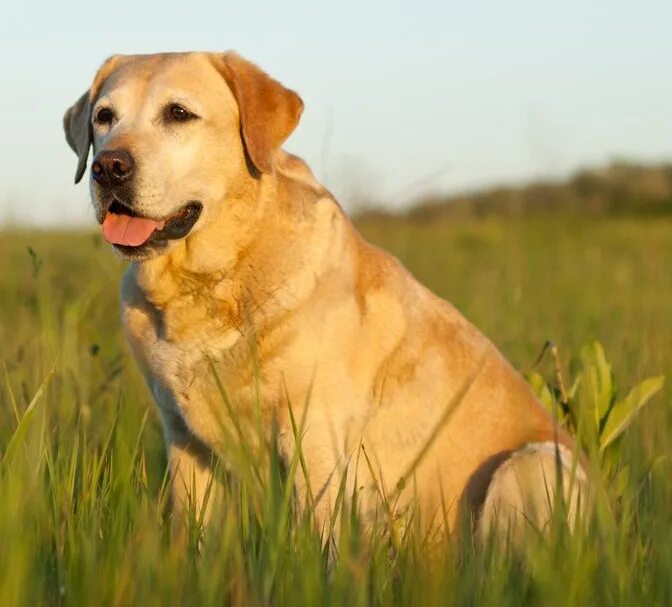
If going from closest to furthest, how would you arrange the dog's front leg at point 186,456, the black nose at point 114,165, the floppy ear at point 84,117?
the black nose at point 114,165 → the dog's front leg at point 186,456 → the floppy ear at point 84,117

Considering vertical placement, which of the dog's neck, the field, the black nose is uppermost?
the black nose

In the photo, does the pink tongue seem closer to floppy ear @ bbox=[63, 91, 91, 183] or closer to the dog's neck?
the dog's neck

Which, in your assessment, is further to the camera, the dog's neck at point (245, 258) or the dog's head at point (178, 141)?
the dog's neck at point (245, 258)

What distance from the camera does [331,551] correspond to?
10.6 ft

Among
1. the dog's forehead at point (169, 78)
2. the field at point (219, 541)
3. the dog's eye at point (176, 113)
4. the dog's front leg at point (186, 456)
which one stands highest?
the dog's forehead at point (169, 78)

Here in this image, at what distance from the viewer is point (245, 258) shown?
375 cm

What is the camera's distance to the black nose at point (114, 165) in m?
3.54

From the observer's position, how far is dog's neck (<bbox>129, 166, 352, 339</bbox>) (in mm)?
3707

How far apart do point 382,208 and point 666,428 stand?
1476 mm

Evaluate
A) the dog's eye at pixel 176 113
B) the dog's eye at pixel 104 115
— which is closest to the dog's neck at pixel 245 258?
the dog's eye at pixel 176 113

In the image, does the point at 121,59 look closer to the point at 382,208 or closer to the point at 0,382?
the point at 382,208

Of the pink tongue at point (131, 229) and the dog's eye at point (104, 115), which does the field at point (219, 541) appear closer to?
the pink tongue at point (131, 229)

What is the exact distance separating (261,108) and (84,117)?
682 mm

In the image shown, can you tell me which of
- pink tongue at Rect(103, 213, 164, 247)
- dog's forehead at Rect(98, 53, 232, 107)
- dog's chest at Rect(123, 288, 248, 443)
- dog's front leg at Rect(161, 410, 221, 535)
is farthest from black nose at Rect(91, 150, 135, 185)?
dog's front leg at Rect(161, 410, 221, 535)
